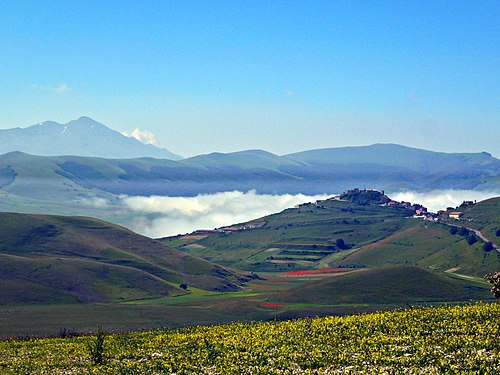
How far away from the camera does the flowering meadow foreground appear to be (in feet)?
113

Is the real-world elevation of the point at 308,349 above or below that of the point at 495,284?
below

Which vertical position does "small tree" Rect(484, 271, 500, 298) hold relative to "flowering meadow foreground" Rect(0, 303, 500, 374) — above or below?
above

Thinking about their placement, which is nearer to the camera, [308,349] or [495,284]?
[308,349]

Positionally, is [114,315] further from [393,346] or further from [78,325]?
[393,346]

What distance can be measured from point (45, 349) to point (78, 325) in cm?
8929

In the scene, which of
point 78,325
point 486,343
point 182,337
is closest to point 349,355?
point 486,343

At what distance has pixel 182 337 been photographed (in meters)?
49.0

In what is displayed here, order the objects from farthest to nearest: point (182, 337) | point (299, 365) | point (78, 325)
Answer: point (78, 325) → point (182, 337) → point (299, 365)

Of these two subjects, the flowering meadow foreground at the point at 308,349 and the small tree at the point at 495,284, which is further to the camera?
the small tree at the point at 495,284

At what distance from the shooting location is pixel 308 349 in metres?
39.5

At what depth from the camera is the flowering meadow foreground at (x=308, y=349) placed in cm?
3438

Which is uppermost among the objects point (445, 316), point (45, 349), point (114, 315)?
point (445, 316)

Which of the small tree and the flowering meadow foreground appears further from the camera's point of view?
the small tree

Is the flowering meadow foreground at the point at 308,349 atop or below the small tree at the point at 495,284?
below
